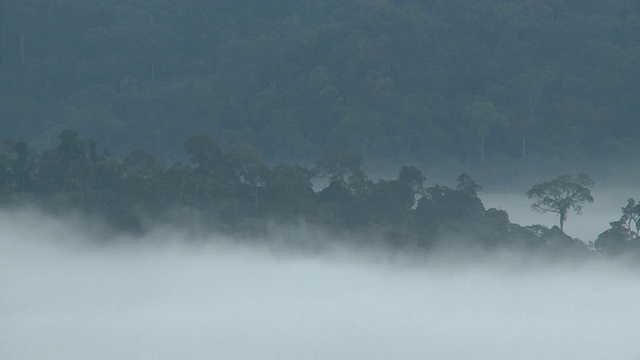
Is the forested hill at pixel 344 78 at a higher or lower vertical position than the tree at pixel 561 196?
higher

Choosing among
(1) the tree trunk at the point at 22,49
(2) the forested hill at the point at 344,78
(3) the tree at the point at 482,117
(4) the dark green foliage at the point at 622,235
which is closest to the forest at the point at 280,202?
(4) the dark green foliage at the point at 622,235

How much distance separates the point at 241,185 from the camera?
26.4m

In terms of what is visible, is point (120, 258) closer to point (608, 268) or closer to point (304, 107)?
point (608, 268)

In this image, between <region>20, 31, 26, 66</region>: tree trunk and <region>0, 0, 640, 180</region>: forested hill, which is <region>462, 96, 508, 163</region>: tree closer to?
<region>0, 0, 640, 180</region>: forested hill

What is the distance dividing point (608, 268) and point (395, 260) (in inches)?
171

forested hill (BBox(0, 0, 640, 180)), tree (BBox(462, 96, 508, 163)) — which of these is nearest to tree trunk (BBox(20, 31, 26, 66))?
forested hill (BBox(0, 0, 640, 180))

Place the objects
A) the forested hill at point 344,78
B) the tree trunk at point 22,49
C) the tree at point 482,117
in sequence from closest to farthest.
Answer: the forested hill at point 344,78
the tree at point 482,117
the tree trunk at point 22,49

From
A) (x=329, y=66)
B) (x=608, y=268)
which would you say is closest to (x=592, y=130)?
(x=329, y=66)

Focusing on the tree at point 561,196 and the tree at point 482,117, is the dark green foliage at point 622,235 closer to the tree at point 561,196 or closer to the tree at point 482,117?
the tree at point 561,196

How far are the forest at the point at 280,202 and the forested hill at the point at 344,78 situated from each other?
5113mm

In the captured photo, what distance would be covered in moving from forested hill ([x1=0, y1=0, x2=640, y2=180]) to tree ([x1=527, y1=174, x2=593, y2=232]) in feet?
17.8

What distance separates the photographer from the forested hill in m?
33.6

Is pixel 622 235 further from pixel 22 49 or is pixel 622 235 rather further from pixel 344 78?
pixel 22 49

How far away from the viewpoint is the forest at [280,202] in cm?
2472
